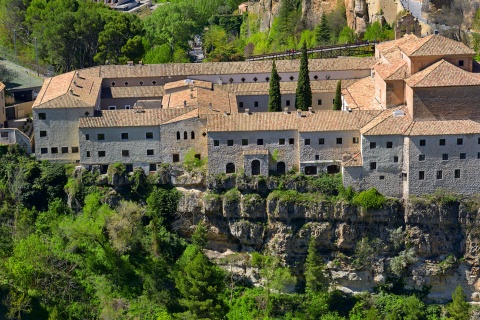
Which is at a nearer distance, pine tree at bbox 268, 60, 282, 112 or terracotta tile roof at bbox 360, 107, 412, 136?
terracotta tile roof at bbox 360, 107, 412, 136

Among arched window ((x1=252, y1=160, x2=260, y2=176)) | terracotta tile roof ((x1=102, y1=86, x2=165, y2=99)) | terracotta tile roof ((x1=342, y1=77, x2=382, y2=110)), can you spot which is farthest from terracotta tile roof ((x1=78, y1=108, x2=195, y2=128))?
terracotta tile roof ((x1=342, y1=77, x2=382, y2=110))

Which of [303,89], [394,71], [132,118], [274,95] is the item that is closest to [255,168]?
[274,95]

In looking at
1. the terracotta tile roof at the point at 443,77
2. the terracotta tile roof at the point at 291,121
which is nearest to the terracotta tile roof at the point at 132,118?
the terracotta tile roof at the point at 291,121

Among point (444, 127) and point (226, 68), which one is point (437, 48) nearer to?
point (444, 127)

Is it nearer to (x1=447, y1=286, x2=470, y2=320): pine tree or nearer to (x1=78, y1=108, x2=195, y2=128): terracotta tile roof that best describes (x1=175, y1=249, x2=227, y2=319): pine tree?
(x1=78, y1=108, x2=195, y2=128): terracotta tile roof

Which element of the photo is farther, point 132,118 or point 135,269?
point 132,118

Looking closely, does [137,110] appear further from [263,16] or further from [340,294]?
[263,16]
